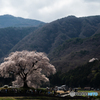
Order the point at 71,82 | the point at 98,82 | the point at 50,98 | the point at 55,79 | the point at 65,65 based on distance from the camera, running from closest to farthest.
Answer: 1. the point at 50,98
2. the point at 98,82
3. the point at 71,82
4. the point at 55,79
5. the point at 65,65

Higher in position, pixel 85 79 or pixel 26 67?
pixel 26 67

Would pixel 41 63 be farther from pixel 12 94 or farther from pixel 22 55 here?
pixel 12 94

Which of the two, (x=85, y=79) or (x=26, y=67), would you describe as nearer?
(x=26, y=67)

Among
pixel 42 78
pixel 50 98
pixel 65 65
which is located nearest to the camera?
pixel 50 98

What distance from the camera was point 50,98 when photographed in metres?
44.3

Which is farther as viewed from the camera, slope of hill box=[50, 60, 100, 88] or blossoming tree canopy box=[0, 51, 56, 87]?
slope of hill box=[50, 60, 100, 88]

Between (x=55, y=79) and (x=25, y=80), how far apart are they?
69.7 meters

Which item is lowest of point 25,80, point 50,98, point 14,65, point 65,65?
point 50,98

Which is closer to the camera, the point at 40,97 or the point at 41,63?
the point at 40,97

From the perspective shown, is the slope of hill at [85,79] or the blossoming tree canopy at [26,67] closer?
the blossoming tree canopy at [26,67]

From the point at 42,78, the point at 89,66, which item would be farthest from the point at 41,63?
the point at 89,66

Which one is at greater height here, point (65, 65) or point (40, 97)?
point (65, 65)

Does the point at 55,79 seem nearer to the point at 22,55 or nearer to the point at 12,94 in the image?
the point at 22,55

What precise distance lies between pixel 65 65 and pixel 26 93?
475 feet
